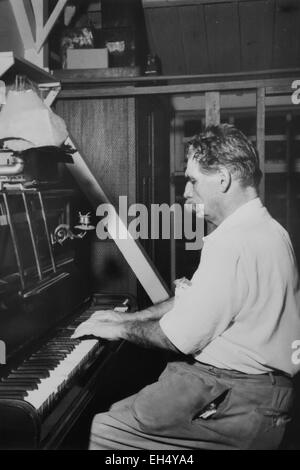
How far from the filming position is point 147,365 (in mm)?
3854

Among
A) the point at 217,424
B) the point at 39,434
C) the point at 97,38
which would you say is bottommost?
the point at 217,424

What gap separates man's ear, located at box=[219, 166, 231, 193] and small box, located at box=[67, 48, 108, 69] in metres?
2.59

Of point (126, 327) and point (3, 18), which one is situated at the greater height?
point (3, 18)

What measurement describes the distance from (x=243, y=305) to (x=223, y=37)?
146 inches

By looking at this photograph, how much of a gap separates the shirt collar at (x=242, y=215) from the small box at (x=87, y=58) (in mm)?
2696

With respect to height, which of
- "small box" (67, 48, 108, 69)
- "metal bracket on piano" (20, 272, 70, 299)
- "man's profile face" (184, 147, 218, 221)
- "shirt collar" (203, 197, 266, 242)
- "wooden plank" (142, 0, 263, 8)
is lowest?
"metal bracket on piano" (20, 272, 70, 299)

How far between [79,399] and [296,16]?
13.6 ft

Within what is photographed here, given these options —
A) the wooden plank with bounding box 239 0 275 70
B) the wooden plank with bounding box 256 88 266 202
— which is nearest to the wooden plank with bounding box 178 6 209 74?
the wooden plank with bounding box 239 0 275 70

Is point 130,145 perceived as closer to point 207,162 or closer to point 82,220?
point 82,220

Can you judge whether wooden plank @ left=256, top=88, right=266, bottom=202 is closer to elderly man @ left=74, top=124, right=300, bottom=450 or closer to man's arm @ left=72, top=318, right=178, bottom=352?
elderly man @ left=74, top=124, right=300, bottom=450

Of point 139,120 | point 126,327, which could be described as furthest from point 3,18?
point 126,327

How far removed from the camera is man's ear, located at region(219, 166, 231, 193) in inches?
82.8

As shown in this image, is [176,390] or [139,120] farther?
[139,120]
